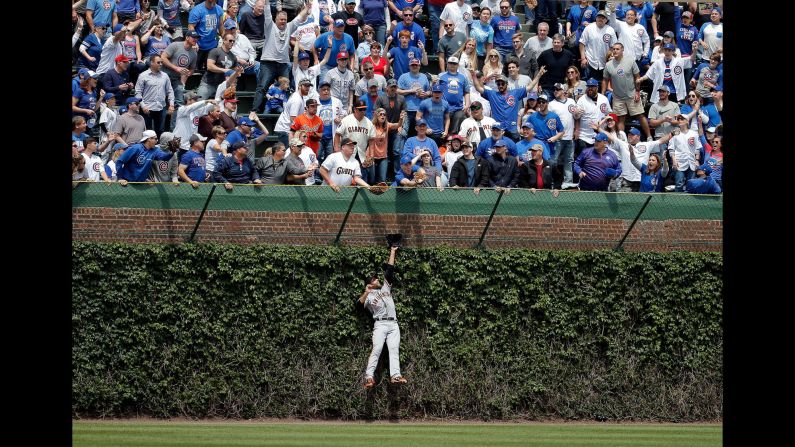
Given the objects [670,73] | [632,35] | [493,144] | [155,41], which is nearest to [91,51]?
[155,41]

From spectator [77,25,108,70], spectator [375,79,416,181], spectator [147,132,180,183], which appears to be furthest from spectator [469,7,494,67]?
spectator [77,25,108,70]

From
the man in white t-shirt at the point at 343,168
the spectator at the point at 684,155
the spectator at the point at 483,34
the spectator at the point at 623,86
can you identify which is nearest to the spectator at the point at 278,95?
the man in white t-shirt at the point at 343,168

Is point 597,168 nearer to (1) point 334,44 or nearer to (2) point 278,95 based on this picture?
(1) point 334,44

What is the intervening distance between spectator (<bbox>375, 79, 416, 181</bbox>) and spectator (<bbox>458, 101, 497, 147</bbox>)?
114cm

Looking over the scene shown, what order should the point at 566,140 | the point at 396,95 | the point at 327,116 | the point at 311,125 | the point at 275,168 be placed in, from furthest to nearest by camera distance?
the point at 566,140, the point at 396,95, the point at 327,116, the point at 311,125, the point at 275,168

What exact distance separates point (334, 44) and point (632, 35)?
6.62m

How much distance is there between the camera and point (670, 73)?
23953 mm

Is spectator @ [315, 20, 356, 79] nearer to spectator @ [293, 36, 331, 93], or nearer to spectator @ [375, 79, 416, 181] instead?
spectator @ [293, 36, 331, 93]

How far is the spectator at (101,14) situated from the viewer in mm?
22078

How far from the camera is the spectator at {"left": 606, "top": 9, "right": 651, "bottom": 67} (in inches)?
931

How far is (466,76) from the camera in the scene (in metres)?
21.8

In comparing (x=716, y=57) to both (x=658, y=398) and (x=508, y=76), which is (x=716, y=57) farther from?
(x=658, y=398)

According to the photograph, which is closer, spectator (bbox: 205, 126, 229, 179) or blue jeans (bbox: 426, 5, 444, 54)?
spectator (bbox: 205, 126, 229, 179)

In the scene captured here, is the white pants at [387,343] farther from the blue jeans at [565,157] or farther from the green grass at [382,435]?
the blue jeans at [565,157]
